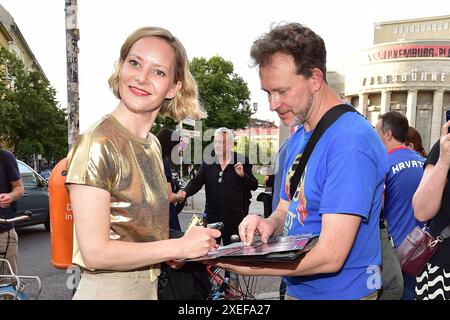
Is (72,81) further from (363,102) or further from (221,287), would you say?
(363,102)

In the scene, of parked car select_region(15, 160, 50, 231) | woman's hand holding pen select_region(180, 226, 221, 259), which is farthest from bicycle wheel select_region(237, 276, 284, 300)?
parked car select_region(15, 160, 50, 231)

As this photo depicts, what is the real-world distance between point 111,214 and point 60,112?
36.9 metres

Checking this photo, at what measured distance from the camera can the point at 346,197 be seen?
144 centimetres

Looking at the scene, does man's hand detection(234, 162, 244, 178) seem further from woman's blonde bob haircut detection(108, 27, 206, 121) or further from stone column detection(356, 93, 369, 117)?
stone column detection(356, 93, 369, 117)

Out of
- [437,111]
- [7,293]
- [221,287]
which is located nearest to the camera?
[7,293]

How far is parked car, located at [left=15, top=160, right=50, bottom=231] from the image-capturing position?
8836mm

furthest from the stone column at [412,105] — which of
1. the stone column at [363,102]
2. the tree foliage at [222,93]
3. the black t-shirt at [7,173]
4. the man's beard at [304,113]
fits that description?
the man's beard at [304,113]

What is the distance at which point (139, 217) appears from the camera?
4.97 feet

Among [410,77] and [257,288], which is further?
[410,77]

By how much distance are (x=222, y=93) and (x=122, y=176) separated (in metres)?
39.1

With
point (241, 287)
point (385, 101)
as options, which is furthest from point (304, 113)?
point (385, 101)

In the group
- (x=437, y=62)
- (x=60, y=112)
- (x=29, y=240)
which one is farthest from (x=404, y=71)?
(x=29, y=240)

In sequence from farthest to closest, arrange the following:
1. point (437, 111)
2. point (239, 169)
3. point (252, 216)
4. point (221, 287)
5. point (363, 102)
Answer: point (363, 102), point (437, 111), point (239, 169), point (221, 287), point (252, 216)

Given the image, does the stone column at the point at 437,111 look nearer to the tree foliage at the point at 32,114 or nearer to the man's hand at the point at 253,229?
the tree foliage at the point at 32,114
